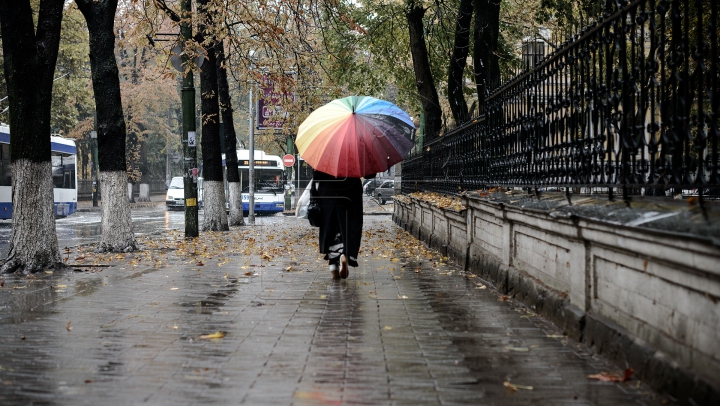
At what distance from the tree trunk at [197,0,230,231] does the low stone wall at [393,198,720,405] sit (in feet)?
49.8

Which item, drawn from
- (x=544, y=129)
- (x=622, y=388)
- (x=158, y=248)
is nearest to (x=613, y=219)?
(x=622, y=388)

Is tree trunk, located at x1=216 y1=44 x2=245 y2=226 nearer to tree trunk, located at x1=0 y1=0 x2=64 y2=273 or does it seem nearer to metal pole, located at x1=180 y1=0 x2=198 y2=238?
metal pole, located at x1=180 y1=0 x2=198 y2=238

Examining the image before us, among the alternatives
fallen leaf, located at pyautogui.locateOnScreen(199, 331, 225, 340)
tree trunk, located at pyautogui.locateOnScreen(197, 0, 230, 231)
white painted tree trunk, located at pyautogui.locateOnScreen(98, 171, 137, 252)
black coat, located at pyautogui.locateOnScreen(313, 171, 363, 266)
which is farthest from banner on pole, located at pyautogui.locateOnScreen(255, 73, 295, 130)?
fallen leaf, located at pyautogui.locateOnScreen(199, 331, 225, 340)

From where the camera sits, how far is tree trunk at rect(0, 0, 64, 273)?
1251cm

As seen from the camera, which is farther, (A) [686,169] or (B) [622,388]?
(A) [686,169]

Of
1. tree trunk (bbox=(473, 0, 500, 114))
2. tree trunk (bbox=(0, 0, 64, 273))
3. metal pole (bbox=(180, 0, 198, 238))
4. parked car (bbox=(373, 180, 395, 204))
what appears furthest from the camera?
parked car (bbox=(373, 180, 395, 204))

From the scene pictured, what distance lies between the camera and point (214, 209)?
24.9 meters

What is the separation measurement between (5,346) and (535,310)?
4.64 meters

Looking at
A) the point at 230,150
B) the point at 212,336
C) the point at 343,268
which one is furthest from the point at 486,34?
the point at 230,150

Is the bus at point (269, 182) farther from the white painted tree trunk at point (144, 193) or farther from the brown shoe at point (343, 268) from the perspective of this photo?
the brown shoe at point (343, 268)

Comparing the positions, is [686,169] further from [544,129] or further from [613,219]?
[544,129]

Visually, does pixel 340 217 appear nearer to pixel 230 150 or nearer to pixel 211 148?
pixel 211 148

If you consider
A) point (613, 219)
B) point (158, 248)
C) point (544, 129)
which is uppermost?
point (544, 129)

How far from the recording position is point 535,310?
8.05m
